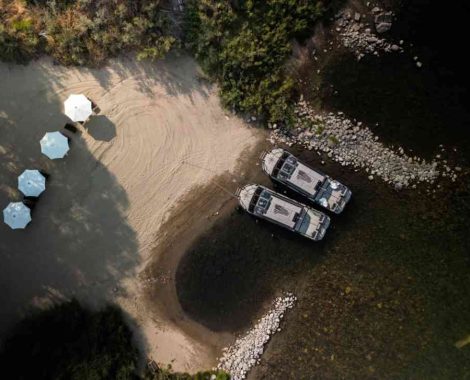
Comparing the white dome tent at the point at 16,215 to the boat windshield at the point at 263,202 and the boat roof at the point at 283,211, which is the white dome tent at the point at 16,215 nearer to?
the boat windshield at the point at 263,202

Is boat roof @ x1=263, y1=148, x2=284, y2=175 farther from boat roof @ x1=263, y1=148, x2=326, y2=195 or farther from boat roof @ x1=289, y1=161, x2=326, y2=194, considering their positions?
boat roof @ x1=289, y1=161, x2=326, y2=194

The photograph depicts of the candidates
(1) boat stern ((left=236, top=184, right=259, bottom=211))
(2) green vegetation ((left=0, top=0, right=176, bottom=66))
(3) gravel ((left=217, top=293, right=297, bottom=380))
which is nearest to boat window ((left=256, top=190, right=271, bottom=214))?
(1) boat stern ((left=236, top=184, right=259, bottom=211))

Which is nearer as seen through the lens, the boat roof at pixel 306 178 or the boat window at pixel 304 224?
the boat roof at pixel 306 178

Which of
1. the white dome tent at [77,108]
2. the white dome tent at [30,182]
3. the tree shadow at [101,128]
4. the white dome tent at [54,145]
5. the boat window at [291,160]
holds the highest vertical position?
the boat window at [291,160]

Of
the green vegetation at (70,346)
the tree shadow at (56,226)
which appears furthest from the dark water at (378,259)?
the tree shadow at (56,226)

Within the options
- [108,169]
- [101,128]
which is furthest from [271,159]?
[101,128]

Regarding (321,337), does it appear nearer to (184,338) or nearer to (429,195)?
(184,338)
